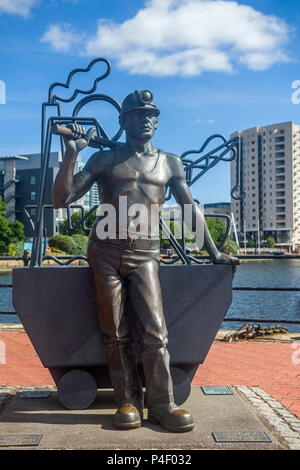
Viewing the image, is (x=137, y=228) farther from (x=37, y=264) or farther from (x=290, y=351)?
(x=290, y=351)

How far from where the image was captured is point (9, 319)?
1370 cm

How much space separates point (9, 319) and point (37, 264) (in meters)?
10.4

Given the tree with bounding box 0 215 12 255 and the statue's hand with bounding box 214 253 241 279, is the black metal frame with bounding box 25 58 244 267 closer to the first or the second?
the statue's hand with bounding box 214 253 241 279

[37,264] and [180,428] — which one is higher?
[37,264]

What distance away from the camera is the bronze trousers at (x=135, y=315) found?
320cm

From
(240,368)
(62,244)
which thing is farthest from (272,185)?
(240,368)

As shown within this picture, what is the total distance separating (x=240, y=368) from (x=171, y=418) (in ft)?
8.26

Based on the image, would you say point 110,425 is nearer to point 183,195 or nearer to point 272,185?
point 183,195

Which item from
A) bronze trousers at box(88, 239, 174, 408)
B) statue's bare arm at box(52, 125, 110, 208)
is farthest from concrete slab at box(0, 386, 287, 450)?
statue's bare arm at box(52, 125, 110, 208)

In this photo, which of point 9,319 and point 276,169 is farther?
point 276,169

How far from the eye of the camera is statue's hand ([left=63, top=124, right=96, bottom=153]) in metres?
3.36

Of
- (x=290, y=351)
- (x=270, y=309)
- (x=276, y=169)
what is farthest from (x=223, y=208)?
(x=290, y=351)

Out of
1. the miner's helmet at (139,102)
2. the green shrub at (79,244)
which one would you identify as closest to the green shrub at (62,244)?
the green shrub at (79,244)

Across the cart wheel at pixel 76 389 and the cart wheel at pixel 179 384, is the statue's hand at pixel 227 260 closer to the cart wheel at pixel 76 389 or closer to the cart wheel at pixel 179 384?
the cart wheel at pixel 179 384
